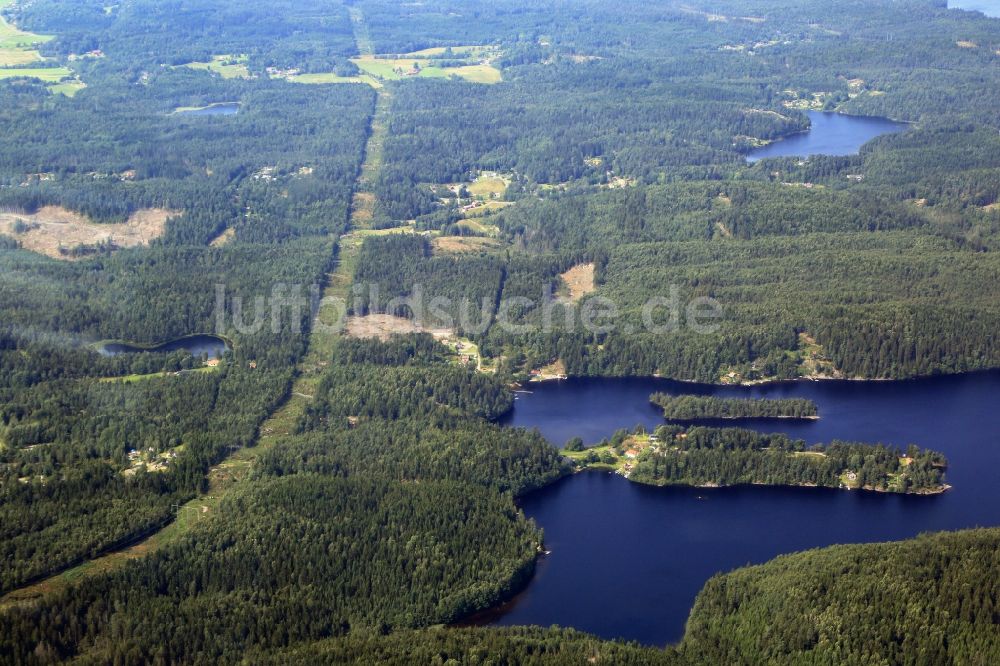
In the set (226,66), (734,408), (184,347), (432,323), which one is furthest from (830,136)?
(184,347)

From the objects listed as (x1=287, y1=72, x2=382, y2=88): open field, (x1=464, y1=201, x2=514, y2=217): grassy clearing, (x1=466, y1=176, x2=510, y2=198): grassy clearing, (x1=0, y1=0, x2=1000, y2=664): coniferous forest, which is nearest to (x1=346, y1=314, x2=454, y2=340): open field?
(x1=0, y1=0, x2=1000, y2=664): coniferous forest

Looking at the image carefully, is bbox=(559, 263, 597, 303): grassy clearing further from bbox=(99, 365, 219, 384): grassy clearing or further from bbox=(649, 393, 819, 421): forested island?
bbox=(99, 365, 219, 384): grassy clearing

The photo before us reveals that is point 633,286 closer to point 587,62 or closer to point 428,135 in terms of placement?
point 428,135

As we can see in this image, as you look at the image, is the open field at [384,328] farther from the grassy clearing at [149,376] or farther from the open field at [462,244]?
the open field at [462,244]

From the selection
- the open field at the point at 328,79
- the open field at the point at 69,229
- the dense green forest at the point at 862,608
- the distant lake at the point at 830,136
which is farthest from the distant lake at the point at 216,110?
the dense green forest at the point at 862,608

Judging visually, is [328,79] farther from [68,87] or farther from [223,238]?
[223,238]
